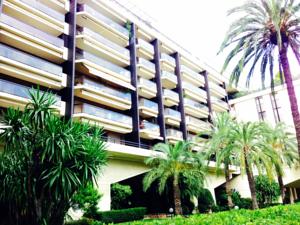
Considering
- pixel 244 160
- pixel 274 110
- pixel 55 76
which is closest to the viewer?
pixel 244 160

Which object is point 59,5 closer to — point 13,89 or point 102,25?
point 102,25

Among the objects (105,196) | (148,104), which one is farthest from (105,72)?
(105,196)

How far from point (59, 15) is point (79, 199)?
703 inches

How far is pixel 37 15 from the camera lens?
26.5 metres

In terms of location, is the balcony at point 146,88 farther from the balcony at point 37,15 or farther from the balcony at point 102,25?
the balcony at point 37,15

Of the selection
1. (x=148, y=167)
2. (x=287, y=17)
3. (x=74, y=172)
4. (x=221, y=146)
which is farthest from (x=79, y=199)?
(x=287, y=17)

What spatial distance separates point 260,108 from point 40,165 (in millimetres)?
40127

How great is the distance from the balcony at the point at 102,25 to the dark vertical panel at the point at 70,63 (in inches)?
47.6

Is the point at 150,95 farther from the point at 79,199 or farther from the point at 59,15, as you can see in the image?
the point at 79,199

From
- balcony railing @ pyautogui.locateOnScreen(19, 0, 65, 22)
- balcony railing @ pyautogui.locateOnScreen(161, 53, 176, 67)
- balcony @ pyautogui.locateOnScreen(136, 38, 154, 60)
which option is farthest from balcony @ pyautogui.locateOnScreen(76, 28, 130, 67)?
balcony railing @ pyautogui.locateOnScreen(161, 53, 176, 67)

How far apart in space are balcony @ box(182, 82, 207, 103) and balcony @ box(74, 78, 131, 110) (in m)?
13.1

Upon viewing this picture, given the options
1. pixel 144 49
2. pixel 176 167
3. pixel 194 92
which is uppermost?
pixel 144 49

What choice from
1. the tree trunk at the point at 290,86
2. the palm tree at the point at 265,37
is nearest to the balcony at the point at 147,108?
the palm tree at the point at 265,37

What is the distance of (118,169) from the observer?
85.3 ft
